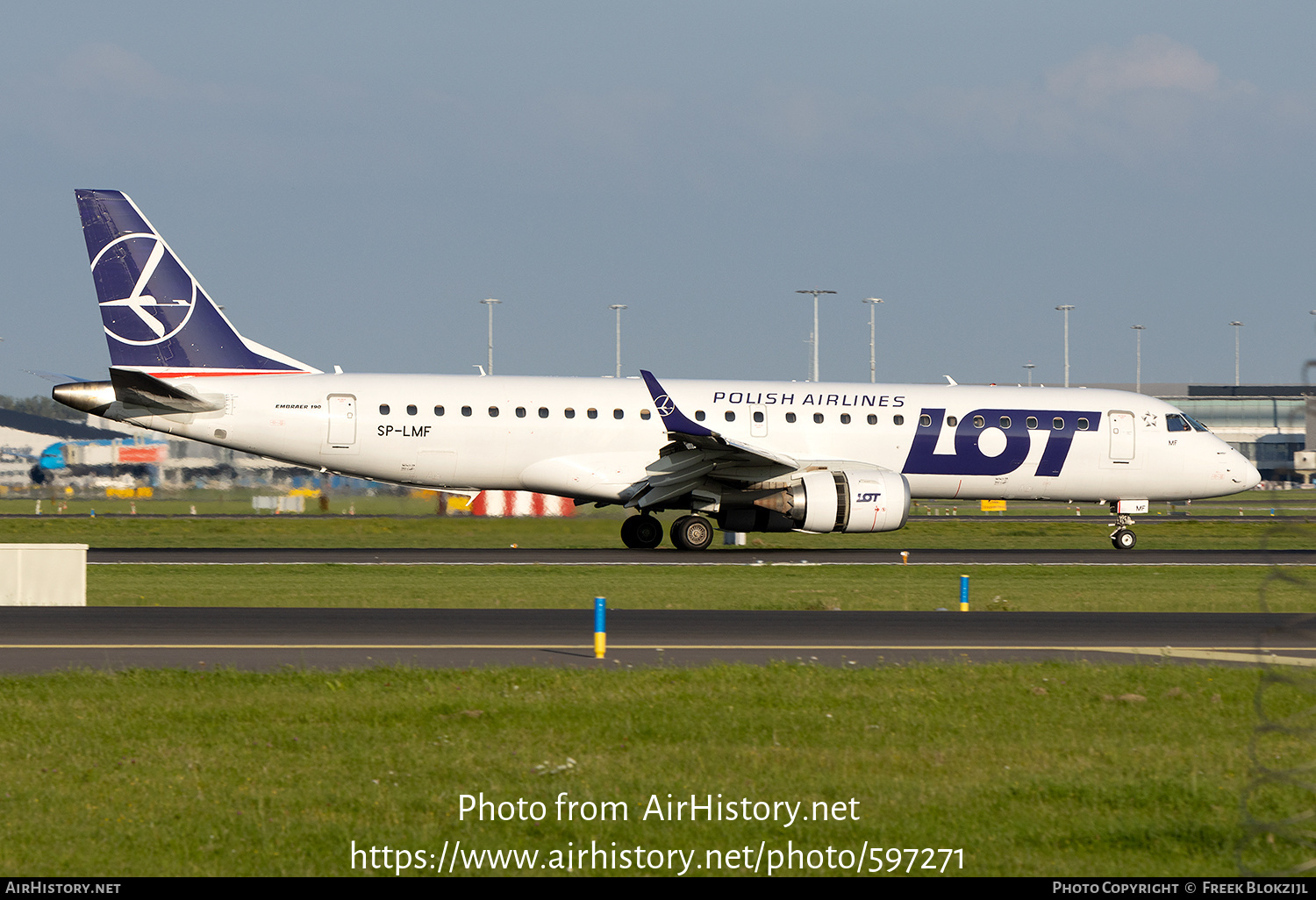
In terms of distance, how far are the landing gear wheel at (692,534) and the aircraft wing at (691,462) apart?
0.80 meters

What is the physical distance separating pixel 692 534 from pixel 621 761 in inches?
857

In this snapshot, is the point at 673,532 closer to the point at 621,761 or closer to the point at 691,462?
the point at 691,462

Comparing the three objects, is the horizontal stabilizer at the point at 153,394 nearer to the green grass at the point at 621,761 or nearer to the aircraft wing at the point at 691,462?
the aircraft wing at the point at 691,462

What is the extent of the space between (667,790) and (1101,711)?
182 inches

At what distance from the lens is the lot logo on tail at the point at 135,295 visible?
30469mm

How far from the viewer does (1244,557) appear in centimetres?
3186

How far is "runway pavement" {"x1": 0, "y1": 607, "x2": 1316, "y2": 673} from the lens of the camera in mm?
14258

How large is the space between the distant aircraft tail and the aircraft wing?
30.7ft

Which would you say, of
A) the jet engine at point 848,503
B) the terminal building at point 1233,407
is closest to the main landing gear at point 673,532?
the jet engine at point 848,503

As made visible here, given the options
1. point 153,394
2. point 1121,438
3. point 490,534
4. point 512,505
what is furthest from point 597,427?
point 512,505

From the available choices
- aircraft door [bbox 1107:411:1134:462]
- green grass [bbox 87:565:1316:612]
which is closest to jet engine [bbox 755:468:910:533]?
green grass [bbox 87:565:1316:612]

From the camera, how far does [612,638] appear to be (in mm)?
15984
